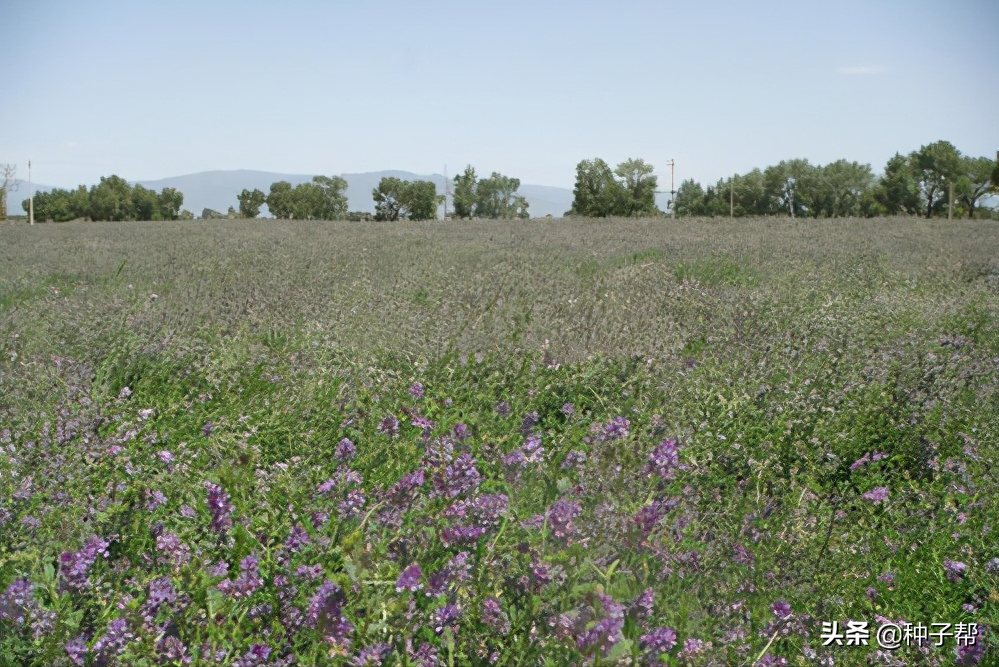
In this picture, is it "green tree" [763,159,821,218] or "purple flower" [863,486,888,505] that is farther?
"green tree" [763,159,821,218]

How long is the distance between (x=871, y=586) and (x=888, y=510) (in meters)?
0.61

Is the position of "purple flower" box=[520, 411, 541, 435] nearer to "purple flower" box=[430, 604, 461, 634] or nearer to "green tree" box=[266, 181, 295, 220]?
"purple flower" box=[430, 604, 461, 634]

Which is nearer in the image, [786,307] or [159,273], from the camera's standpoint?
[786,307]

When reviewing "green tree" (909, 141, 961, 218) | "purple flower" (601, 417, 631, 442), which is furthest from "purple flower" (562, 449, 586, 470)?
"green tree" (909, 141, 961, 218)

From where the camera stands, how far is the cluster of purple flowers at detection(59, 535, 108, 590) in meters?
2.40

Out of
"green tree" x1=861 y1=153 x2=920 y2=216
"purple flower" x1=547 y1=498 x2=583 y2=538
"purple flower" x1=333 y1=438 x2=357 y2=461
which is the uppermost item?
"green tree" x1=861 y1=153 x2=920 y2=216

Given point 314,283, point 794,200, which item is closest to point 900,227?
point 314,283

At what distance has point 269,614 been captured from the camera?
2.41 meters

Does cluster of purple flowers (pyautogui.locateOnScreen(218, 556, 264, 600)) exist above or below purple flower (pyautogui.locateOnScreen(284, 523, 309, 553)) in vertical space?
below

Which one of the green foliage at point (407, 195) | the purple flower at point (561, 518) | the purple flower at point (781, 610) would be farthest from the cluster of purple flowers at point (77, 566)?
the green foliage at point (407, 195)

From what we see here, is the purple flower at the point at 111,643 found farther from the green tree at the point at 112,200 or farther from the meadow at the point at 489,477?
the green tree at the point at 112,200

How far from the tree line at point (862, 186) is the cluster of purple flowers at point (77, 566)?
68.7m

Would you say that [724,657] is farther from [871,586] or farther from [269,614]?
[269,614]

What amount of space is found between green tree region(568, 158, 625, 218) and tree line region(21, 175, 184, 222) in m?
32.9
